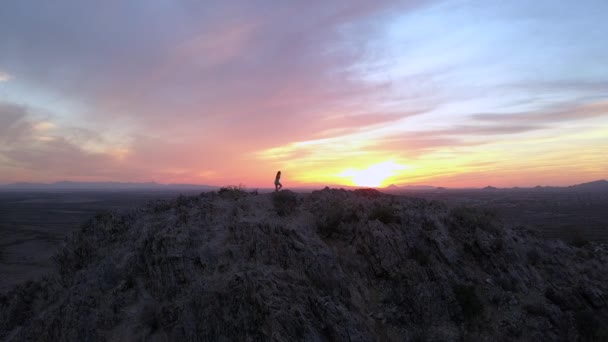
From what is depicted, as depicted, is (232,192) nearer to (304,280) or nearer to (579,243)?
(304,280)

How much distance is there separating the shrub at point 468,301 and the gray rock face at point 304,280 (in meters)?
0.04

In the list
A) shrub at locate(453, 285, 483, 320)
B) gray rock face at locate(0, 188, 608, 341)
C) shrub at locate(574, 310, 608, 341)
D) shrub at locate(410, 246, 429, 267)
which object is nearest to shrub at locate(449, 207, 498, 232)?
gray rock face at locate(0, 188, 608, 341)

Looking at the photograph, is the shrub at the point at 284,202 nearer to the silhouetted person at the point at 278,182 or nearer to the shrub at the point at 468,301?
the silhouetted person at the point at 278,182

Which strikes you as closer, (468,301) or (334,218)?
(468,301)

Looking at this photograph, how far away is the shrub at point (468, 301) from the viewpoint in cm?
1209

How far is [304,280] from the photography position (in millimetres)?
11461

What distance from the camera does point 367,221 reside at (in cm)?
1520

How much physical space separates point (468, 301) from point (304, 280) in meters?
5.94

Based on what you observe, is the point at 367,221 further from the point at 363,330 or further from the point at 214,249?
the point at 214,249

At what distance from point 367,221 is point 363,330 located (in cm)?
542

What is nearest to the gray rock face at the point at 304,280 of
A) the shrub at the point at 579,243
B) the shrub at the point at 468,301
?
the shrub at the point at 468,301

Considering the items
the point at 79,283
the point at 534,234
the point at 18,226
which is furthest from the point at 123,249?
the point at 18,226

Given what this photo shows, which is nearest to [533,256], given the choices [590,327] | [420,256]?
[590,327]

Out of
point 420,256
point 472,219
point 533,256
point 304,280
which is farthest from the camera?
point 472,219
